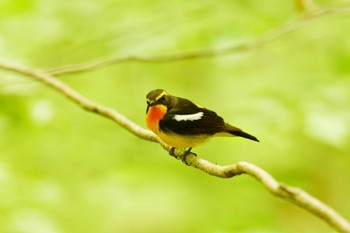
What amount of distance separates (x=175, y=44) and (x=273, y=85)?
1.04 metres

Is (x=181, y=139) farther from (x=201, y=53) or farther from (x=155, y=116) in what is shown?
(x=201, y=53)

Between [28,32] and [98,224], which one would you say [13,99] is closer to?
[28,32]

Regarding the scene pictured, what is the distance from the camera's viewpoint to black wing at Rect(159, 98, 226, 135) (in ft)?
10.0

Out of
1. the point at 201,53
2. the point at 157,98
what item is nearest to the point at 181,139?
the point at 157,98

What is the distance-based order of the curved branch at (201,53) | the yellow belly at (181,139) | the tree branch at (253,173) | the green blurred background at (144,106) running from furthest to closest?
the green blurred background at (144,106), the curved branch at (201,53), the yellow belly at (181,139), the tree branch at (253,173)

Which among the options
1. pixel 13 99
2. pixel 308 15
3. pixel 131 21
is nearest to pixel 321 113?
pixel 308 15

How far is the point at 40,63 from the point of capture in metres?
5.86

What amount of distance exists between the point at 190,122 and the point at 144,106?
2779 mm

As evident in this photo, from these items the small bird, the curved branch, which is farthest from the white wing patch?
the curved branch

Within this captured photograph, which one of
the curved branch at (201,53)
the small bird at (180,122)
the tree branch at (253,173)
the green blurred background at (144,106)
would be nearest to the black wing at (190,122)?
the small bird at (180,122)

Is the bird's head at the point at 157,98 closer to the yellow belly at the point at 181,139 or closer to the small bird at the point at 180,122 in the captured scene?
the small bird at the point at 180,122

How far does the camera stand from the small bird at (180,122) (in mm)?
3061

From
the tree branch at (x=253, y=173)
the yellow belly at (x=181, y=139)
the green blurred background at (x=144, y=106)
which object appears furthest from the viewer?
the green blurred background at (x=144, y=106)

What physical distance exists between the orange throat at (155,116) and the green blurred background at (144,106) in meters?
1.70
